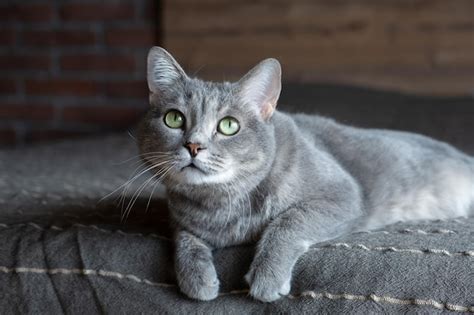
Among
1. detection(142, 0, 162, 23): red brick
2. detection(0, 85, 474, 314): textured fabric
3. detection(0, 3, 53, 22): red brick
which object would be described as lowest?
detection(0, 85, 474, 314): textured fabric

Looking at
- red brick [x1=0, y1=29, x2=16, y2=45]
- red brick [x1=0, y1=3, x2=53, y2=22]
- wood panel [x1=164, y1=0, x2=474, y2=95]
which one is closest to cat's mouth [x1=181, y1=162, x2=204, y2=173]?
wood panel [x1=164, y1=0, x2=474, y2=95]

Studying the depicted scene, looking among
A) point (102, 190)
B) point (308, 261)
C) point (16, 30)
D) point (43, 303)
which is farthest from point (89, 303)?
point (16, 30)

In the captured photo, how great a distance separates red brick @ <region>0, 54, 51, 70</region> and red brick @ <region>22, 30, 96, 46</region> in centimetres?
8

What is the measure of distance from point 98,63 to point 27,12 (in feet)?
1.57

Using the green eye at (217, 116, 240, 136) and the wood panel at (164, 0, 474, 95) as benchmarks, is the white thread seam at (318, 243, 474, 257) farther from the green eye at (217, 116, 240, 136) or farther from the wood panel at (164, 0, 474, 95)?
the wood panel at (164, 0, 474, 95)

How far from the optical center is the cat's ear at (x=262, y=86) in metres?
1.20

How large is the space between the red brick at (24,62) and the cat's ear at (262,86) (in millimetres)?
2424

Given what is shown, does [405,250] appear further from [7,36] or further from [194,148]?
[7,36]

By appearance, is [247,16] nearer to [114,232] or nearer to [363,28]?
[363,28]

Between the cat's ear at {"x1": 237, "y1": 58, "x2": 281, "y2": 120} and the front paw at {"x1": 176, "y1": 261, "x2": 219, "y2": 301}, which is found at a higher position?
the cat's ear at {"x1": 237, "y1": 58, "x2": 281, "y2": 120}

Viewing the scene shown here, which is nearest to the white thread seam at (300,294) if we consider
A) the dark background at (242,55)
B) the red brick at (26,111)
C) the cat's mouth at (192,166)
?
the cat's mouth at (192,166)

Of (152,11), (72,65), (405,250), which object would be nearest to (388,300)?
(405,250)

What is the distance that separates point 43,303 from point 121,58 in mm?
2264

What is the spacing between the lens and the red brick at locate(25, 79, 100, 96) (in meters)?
3.34
